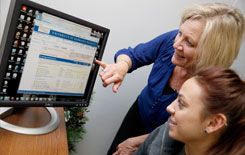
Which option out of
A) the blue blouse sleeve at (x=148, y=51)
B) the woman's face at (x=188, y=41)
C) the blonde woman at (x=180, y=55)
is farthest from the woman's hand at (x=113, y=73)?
the woman's face at (x=188, y=41)

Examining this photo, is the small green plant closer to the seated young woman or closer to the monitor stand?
the monitor stand

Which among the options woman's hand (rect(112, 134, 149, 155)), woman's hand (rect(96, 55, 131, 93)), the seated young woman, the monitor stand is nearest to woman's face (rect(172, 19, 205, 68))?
the seated young woman

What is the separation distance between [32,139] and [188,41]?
0.68 metres

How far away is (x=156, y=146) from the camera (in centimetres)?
91

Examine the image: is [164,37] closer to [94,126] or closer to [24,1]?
[24,1]

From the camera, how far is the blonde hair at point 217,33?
812mm

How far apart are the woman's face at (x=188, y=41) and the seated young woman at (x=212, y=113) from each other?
12 cm

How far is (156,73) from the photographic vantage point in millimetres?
1054

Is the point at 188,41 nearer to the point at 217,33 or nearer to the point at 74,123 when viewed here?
the point at 217,33

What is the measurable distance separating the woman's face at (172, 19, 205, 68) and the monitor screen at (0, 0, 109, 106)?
0.30 meters

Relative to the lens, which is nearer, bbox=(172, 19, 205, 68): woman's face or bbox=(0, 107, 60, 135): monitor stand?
bbox=(0, 107, 60, 135): monitor stand

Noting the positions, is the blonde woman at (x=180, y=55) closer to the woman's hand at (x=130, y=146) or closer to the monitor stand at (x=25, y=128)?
the woman's hand at (x=130, y=146)

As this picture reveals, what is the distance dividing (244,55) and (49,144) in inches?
61.0

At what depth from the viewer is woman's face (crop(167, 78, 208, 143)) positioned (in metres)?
0.71
